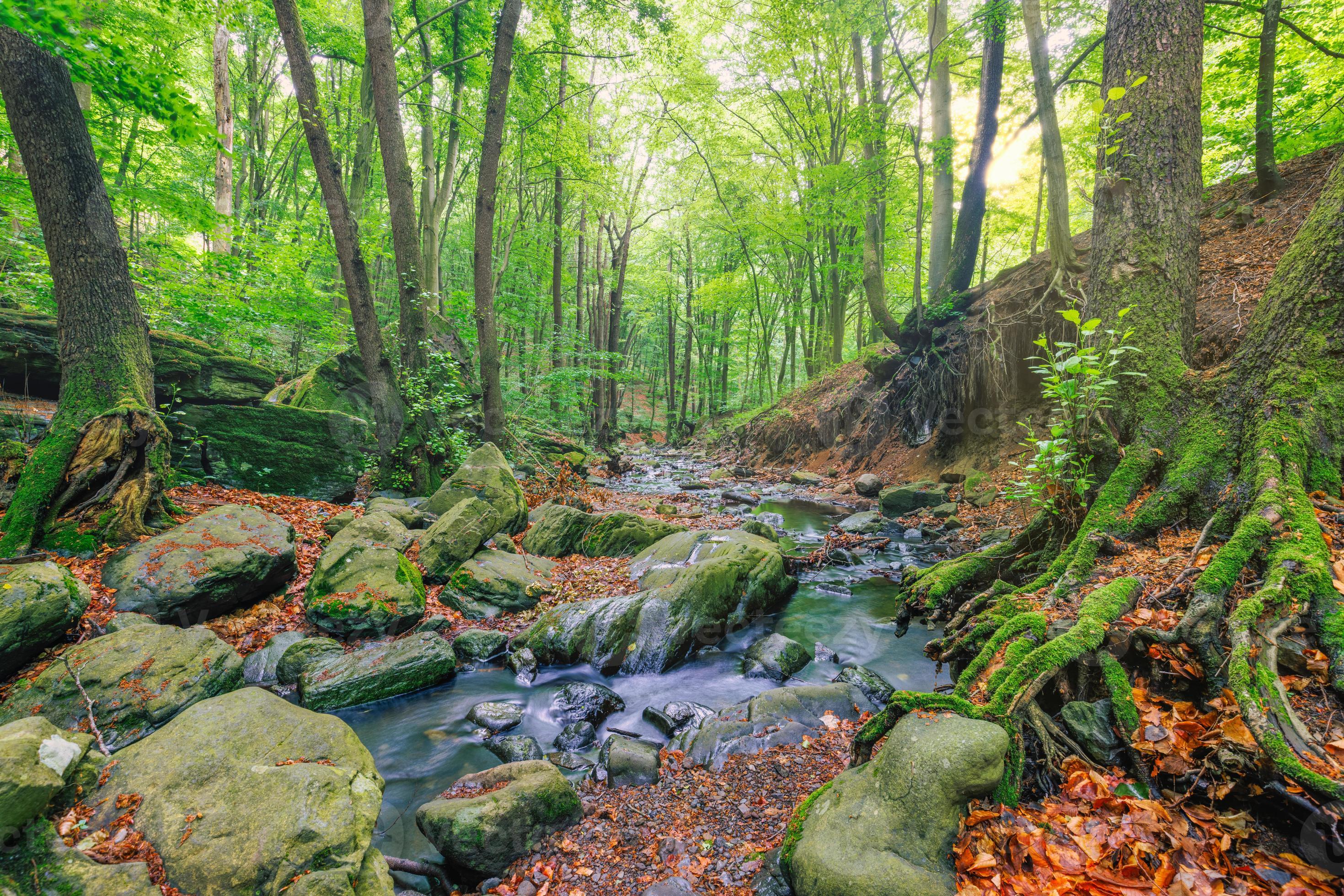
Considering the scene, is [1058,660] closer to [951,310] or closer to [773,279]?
[951,310]

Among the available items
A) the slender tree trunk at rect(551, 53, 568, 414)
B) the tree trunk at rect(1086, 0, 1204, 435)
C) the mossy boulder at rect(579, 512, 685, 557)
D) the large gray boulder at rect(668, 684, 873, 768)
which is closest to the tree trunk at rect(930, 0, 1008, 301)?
the tree trunk at rect(1086, 0, 1204, 435)

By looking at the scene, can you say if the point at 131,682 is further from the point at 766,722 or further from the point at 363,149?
the point at 363,149

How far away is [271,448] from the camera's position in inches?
302

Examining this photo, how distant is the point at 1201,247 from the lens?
25.0 feet

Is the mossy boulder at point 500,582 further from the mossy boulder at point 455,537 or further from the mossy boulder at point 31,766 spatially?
the mossy boulder at point 31,766

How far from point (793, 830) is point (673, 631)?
2.96 m

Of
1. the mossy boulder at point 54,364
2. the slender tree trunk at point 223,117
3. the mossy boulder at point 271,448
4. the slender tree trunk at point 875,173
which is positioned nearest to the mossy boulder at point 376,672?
the mossy boulder at point 271,448

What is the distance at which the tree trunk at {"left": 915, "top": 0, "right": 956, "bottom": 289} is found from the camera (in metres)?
11.2

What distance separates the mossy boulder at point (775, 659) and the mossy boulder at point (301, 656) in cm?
402

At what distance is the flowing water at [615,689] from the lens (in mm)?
3801

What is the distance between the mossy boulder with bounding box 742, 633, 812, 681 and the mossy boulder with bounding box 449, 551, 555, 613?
2.73 meters

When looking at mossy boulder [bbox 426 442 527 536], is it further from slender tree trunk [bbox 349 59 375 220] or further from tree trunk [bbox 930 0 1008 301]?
tree trunk [bbox 930 0 1008 301]

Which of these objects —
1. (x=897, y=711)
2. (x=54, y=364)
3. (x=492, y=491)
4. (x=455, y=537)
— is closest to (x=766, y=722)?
(x=897, y=711)

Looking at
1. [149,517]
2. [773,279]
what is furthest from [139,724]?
[773,279]
